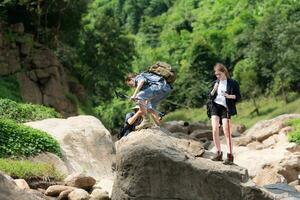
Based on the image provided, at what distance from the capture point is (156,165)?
976 cm

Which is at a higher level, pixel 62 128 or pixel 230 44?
pixel 62 128

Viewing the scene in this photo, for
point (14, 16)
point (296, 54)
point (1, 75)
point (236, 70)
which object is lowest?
point (236, 70)

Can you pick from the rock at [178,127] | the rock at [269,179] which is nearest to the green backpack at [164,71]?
the rock at [269,179]

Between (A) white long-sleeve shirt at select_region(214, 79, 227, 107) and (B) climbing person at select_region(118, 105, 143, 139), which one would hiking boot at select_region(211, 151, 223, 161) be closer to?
(A) white long-sleeve shirt at select_region(214, 79, 227, 107)

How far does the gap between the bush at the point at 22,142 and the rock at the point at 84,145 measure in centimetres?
58

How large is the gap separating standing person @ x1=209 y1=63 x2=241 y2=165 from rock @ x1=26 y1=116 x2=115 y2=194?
14.4ft

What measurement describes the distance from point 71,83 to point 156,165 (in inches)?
1107

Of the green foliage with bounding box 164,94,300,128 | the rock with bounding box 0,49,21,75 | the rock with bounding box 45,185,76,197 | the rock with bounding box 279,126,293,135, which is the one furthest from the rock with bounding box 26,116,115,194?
the green foliage with bounding box 164,94,300,128

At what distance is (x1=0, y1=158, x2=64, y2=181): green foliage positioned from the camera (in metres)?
12.9

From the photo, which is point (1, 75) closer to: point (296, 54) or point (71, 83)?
point (71, 83)

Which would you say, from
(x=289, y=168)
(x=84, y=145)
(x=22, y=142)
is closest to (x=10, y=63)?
(x=84, y=145)

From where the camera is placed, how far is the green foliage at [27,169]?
12859 mm

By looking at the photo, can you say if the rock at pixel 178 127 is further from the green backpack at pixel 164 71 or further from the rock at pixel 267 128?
the green backpack at pixel 164 71

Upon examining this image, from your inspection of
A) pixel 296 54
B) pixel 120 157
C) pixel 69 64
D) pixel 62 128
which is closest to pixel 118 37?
pixel 69 64
